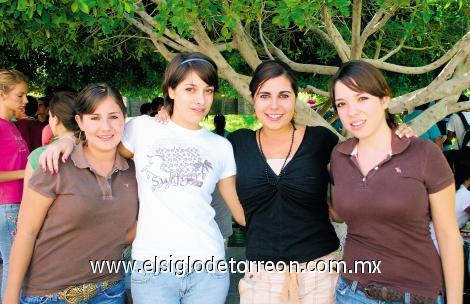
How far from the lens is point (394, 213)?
2148mm

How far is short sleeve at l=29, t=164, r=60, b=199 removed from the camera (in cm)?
225

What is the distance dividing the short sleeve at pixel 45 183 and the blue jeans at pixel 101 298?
53 centimetres

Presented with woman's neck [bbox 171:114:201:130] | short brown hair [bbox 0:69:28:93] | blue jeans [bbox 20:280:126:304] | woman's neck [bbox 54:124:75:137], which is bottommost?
blue jeans [bbox 20:280:126:304]

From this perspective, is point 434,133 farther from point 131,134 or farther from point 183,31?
point 131,134

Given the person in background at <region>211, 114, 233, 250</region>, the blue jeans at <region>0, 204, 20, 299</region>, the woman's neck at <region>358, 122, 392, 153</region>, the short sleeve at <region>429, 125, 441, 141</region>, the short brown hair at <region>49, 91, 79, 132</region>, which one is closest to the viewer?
the woman's neck at <region>358, 122, 392, 153</region>

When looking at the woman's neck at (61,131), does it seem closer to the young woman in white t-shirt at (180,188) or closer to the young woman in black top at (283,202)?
the young woman in white t-shirt at (180,188)

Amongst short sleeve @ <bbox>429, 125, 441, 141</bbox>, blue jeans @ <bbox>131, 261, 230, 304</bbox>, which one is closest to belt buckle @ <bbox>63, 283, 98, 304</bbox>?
blue jeans @ <bbox>131, 261, 230, 304</bbox>

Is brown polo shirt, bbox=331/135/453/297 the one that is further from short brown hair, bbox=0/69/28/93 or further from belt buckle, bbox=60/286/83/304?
short brown hair, bbox=0/69/28/93

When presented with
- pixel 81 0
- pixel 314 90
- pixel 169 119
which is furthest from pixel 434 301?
pixel 314 90

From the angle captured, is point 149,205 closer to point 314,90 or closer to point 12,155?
point 12,155

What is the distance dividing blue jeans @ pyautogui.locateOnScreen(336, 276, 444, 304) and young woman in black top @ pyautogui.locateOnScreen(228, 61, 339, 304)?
0.14 meters

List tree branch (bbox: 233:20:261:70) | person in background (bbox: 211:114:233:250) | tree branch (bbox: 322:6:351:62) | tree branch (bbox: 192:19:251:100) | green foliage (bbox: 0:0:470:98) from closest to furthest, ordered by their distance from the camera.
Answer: person in background (bbox: 211:114:233:250)
green foliage (bbox: 0:0:470:98)
tree branch (bbox: 322:6:351:62)
tree branch (bbox: 192:19:251:100)
tree branch (bbox: 233:20:261:70)

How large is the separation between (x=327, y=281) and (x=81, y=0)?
7.40ft

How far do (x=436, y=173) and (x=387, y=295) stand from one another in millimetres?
633
